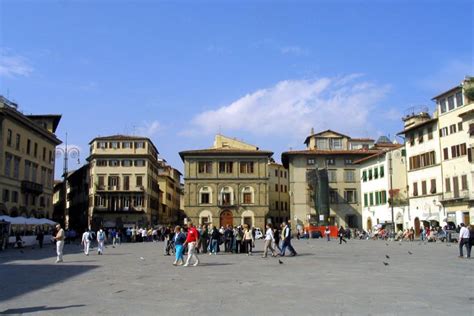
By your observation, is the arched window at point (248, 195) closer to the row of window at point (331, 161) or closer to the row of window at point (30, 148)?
the row of window at point (331, 161)

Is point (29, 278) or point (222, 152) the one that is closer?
point (29, 278)

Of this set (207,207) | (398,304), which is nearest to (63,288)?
(398,304)

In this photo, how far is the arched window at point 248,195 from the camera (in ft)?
230

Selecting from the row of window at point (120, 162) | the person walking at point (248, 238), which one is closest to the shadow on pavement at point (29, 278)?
the person walking at point (248, 238)

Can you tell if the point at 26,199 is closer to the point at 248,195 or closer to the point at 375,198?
the point at 248,195

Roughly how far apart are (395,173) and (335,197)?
13.3m

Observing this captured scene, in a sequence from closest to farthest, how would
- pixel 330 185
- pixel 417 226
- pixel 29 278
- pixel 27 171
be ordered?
pixel 29 278 → pixel 27 171 → pixel 417 226 → pixel 330 185

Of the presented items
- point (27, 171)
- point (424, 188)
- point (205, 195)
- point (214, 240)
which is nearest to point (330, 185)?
point (205, 195)

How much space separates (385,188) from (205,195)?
23.9 m

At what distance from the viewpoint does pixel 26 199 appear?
51125 millimetres

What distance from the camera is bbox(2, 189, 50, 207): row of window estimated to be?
1811 inches

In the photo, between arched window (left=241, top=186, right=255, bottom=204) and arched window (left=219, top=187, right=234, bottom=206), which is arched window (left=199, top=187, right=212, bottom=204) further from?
arched window (left=241, top=186, right=255, bottom=204)

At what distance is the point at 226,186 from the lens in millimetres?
70312

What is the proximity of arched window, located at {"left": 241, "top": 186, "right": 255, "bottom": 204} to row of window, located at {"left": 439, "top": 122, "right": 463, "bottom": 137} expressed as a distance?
28.5 m
